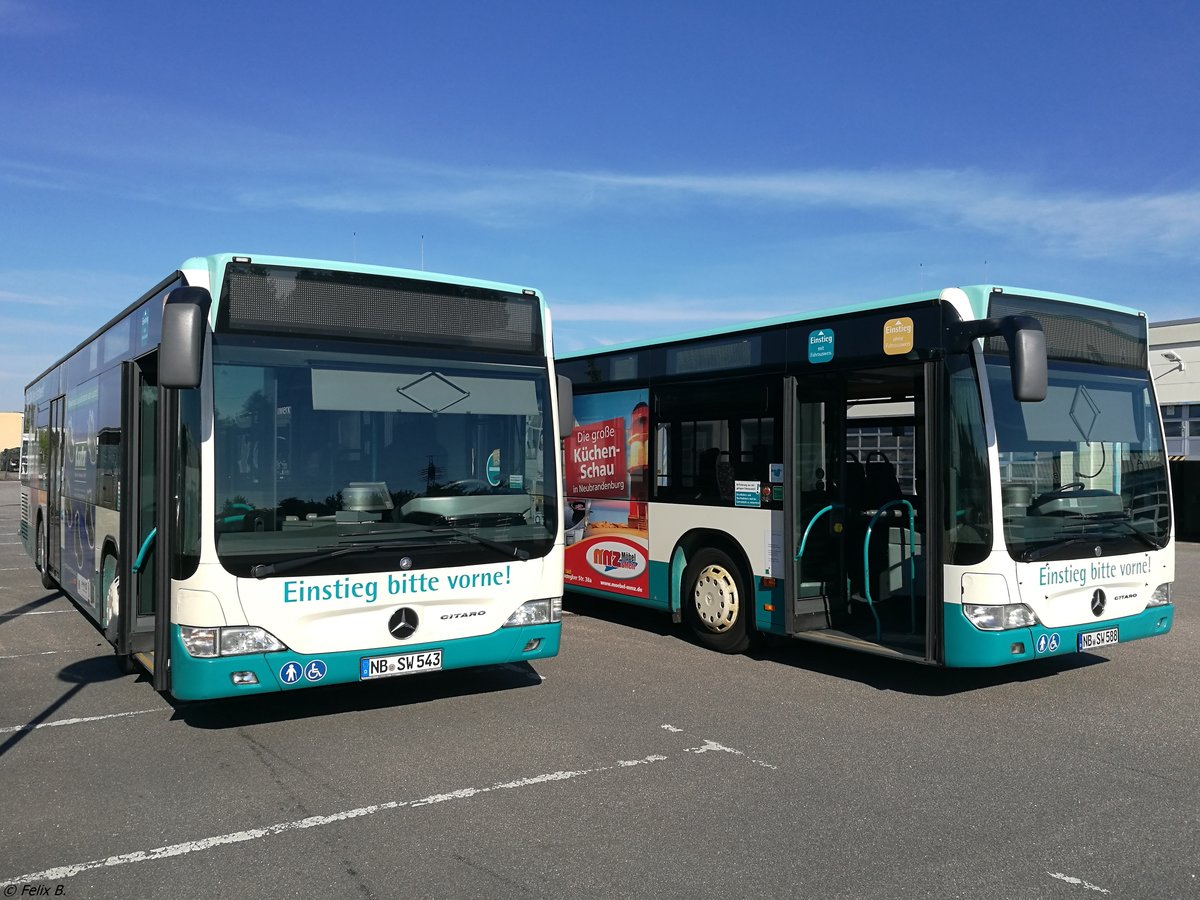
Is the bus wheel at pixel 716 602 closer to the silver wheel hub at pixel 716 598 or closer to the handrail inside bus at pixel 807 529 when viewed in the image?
the silver wheel hub at pixel 716 598

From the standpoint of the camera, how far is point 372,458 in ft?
20.3

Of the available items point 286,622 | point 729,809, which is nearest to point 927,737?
point 729,809

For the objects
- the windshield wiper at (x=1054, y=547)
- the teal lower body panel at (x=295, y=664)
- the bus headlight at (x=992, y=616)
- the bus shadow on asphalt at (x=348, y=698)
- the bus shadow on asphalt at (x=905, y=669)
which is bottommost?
the bus shadow on asphalt at (x=905, y=669)

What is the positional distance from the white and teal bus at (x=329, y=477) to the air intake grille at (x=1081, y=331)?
126 inches

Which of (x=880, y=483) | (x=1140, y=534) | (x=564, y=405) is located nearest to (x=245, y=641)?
(x=564, y=405)

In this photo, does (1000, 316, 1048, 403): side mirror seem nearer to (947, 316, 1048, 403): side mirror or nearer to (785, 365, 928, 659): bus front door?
(947, 316, 1048, 403): side mirror

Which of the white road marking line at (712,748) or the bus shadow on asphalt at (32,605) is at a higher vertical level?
the bus shadow on asphalt at (32,605)

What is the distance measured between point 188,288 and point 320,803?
9.55ft

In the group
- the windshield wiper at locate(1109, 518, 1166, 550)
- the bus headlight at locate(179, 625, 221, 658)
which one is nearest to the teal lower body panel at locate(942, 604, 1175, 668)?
the windshield wiper at locate(1109, 518, 1166, 550)

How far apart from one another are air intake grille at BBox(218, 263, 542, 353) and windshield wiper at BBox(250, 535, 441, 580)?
1.29m

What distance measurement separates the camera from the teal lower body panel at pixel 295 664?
226 inches

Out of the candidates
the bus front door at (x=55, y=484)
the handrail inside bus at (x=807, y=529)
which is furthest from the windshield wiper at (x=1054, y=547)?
the bus front door at (x=55, y=484)

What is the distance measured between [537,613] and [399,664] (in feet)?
3.30

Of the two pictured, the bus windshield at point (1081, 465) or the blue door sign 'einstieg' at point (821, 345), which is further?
the blue door sign 'einstieg' at point (821, 345)
